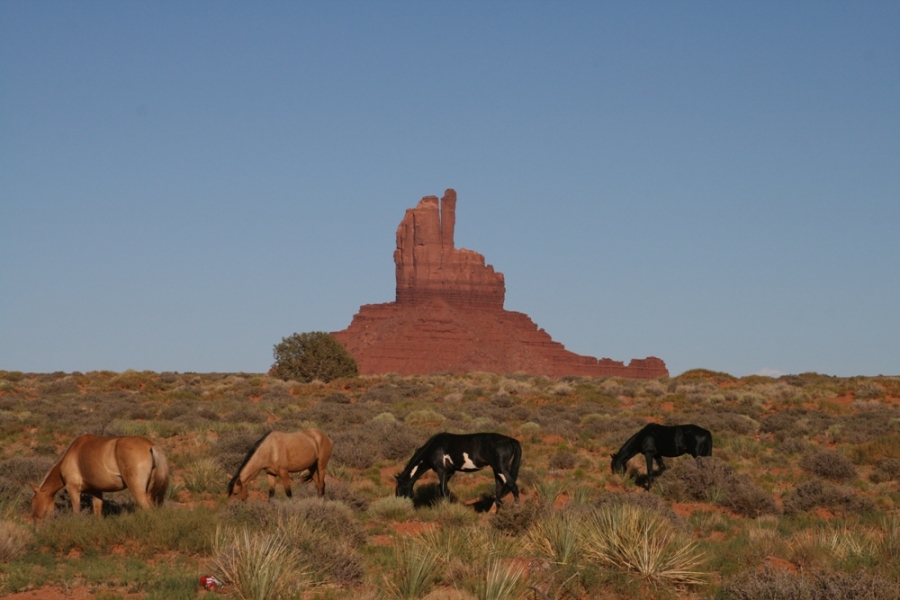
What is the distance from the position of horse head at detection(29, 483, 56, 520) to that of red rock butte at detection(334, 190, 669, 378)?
113465 mm

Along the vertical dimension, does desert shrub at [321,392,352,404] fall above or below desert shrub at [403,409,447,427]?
above

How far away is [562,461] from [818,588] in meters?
12.8

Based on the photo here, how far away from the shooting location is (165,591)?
8750mm

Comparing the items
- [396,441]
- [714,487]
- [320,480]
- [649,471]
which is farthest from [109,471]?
[714,487]

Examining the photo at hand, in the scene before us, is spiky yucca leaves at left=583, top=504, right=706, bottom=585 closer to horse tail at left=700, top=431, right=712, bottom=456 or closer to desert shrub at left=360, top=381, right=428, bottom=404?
horse tail at left=700, top=431, right=712, bottom=456

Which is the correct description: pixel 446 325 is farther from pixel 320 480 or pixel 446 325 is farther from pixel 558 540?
pixel 558 540

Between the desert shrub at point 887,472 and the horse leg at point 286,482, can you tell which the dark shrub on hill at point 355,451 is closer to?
the horse leg at point 286,482

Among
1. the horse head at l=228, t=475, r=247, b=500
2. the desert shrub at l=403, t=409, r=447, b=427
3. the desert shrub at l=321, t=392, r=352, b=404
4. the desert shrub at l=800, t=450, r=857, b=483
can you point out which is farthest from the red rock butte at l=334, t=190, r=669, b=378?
the horse head at l=228, t=475, r=247, b=500

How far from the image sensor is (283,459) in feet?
47.4

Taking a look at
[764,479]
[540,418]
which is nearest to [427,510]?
[764,479]

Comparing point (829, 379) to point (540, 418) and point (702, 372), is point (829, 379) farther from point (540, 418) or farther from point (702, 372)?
point (540, 418)

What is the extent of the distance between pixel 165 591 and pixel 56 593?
1.16m

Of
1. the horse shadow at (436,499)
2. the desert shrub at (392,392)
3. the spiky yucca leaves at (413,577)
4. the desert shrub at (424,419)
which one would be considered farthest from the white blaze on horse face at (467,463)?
the desert shrub at (392,392)

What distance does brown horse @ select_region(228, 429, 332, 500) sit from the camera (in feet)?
45.9
